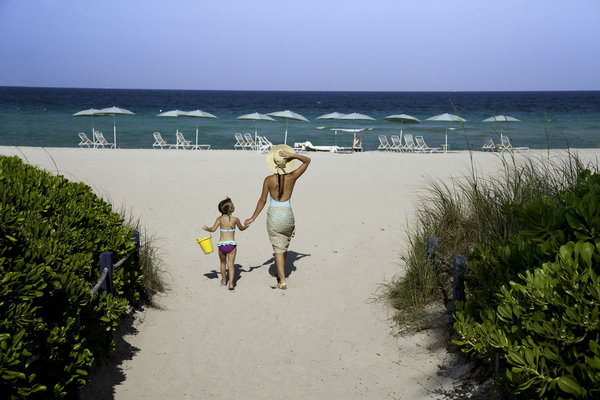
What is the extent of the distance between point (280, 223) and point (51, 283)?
3.43m

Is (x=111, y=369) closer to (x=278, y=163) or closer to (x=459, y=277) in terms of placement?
(x=278, y=163)

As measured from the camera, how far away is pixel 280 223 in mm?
6227


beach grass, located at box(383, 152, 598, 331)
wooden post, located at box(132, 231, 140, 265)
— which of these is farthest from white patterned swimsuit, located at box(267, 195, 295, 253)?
wooden post, located at box(132, 231, 140, 265)

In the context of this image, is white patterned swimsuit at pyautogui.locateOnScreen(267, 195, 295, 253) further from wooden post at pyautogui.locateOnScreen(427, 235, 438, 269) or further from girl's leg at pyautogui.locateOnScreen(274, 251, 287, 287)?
wooden post at pyautogui.locateOnScreen(427, 235, 438, 269)

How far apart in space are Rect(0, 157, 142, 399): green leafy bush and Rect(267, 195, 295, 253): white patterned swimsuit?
1687mm

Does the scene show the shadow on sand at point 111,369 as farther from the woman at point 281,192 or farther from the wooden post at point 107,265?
the woman at point 281,192

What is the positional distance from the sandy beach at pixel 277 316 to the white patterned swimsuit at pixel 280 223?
0.61 meters

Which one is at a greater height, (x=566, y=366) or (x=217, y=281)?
(x=566, y=366)

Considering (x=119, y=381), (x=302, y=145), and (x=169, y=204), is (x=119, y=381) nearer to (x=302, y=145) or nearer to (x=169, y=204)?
(x=169, y=204)

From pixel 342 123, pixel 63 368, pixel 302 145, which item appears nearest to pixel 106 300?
pixel 63 368

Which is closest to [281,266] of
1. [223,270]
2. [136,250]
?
[223,270]

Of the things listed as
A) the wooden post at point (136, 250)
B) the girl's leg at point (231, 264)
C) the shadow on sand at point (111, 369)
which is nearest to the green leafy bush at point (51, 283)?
the shadow on sand at point (111, 369)

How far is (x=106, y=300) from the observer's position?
418cm

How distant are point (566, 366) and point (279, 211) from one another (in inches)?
166
